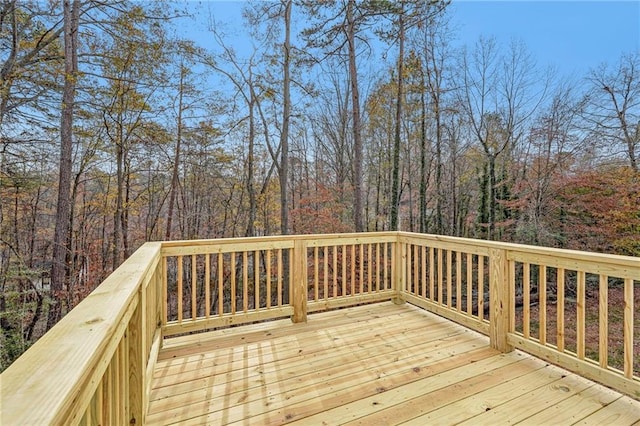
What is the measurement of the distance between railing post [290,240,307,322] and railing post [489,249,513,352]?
6.03ft

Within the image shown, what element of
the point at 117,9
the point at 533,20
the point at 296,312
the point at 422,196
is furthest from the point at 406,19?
the point at 296,312

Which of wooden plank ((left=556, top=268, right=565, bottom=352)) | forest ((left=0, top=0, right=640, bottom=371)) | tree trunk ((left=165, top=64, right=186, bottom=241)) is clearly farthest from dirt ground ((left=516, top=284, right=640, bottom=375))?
tree trunk ((left=165, top=64, right=186, bottom=241))

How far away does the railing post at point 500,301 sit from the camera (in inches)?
107

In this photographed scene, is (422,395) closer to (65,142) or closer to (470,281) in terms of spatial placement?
Result: (470,281)

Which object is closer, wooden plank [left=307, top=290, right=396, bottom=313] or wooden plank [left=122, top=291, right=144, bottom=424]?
wooden plank [left=122, top=291, right=144, bottom=424]

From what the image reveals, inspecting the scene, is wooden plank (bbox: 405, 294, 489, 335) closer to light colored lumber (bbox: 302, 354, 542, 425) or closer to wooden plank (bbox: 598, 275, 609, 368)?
light colored lumber (bbox: 302, 354, 542, 425)

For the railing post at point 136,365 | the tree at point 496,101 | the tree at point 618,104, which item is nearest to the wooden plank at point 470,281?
the railing post at point 136,365

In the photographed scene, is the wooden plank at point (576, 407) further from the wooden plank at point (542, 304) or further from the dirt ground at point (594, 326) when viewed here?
the dirt ground at point (594, 326)

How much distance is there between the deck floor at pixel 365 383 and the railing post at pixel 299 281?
0.91ft

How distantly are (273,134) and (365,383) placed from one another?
8.11m

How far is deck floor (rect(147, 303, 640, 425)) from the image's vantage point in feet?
6.12

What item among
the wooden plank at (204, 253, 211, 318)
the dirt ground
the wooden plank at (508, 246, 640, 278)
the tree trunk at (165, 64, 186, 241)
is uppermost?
the tree trunk at (165, 64, 186, 241)

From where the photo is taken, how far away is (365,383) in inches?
87.2

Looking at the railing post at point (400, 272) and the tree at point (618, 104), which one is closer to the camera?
the railing post at point (400, 272)
